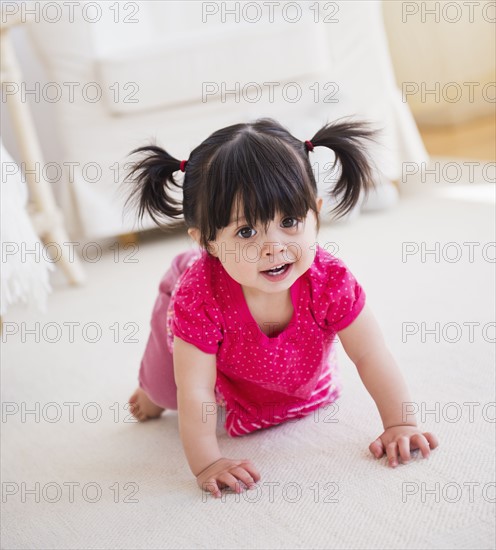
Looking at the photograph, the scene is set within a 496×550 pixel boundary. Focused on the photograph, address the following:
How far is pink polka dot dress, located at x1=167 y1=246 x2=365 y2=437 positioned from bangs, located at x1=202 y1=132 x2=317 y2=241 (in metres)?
0.10

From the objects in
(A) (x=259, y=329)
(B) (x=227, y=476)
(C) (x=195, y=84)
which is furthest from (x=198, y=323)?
(C) (x=195, y=84)

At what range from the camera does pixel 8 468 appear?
979 mm

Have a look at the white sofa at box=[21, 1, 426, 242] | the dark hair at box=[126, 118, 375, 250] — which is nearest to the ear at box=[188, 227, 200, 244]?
the dark hair at box=[126, 118, 375, 250]

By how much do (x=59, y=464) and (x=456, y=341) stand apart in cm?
57

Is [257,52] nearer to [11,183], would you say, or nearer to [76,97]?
[76,97]

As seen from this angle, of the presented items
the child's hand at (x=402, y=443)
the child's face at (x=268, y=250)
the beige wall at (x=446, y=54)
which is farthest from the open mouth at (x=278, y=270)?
the beige wall at (x=446, y=54)

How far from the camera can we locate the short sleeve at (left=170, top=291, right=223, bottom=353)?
876 mm

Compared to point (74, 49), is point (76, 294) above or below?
below

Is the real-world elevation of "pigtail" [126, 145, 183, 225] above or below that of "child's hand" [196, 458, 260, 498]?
above

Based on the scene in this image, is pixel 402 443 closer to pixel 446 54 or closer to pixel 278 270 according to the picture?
pixel 278 270

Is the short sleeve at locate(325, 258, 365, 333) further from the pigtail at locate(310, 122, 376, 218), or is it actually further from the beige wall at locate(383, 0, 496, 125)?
the beige wall at locate(383, 0, 496, 125)

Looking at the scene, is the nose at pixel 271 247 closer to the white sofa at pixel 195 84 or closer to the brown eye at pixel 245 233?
the brown eye at pixel 245 233

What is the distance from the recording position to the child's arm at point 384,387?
0.84 metres

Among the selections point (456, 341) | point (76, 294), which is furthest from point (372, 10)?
point (456, 341)
